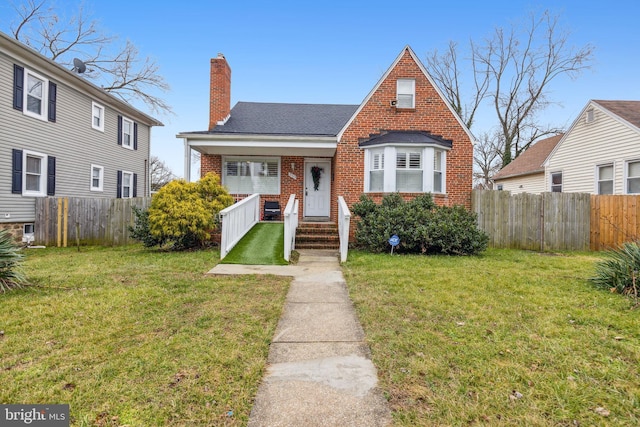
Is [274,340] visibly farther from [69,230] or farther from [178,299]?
[69,230]

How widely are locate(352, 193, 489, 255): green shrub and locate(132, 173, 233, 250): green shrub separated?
4.18m

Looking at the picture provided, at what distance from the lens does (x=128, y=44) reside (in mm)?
21797

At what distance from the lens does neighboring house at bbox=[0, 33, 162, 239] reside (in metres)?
10.7

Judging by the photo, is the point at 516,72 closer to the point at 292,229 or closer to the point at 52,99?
the point at 292,229

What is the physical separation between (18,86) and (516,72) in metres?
30.8

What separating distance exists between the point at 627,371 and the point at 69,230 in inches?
549

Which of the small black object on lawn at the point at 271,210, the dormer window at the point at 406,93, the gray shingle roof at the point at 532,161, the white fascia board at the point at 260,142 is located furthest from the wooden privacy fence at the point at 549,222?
the gray shingle roof at the point at 532,161

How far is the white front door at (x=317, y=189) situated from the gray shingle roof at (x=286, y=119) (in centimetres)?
147

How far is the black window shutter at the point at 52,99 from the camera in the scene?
481 inches

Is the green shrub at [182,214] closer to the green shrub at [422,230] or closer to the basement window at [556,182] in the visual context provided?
the green shrub at [422,230]

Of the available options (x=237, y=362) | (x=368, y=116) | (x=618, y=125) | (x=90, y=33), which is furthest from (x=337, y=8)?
(x=237, y=362)

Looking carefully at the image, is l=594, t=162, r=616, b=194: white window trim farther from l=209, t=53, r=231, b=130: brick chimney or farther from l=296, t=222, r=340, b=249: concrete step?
l=209, t=53, r=231, b=130: brick chimney

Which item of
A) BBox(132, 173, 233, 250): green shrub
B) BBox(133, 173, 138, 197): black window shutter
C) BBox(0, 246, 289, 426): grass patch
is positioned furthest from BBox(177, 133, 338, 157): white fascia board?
BBox(133, 173, 138, 197): black window shutter

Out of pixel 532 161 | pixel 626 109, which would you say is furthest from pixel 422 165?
pixel 532 161
